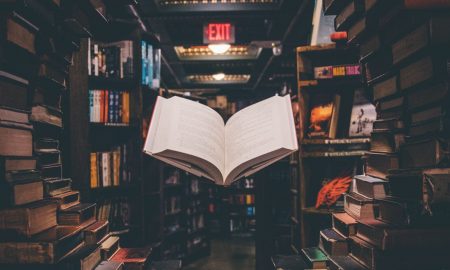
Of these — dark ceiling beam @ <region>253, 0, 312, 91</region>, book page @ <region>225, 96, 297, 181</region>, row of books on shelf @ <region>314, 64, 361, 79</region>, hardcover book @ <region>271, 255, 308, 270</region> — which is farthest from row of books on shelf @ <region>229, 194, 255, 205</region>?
book page @ <region>225, 96, 297, 181</region>

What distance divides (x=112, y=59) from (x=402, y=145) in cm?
221

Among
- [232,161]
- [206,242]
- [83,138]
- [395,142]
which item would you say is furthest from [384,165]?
[206,242]

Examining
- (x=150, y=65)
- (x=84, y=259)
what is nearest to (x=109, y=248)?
(x=84, y=259)

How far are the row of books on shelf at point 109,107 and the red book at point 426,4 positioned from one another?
2159 mm

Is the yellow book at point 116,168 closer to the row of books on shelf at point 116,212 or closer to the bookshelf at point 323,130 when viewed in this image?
the row of books on shelf at point 116,212

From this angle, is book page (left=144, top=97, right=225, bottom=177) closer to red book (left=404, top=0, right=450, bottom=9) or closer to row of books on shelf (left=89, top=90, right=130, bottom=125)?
red book (left=404, top=0, right=450, bottom=9)

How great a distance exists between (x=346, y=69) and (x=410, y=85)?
166cm

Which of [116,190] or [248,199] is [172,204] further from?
[248,199]

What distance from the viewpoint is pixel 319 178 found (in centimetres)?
251

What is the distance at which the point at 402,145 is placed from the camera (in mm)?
757

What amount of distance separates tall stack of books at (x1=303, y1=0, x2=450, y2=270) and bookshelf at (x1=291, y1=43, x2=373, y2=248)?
4.69 ft

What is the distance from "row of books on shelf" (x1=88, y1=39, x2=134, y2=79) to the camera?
2465mm

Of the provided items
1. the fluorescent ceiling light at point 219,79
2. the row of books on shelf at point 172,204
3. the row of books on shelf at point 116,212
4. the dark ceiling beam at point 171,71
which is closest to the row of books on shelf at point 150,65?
the row of books on shelf at point 116,212

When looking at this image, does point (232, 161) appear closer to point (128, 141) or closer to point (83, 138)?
point (83, 138)
